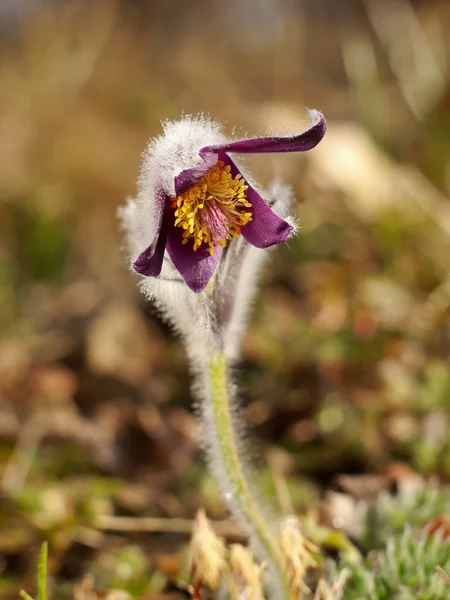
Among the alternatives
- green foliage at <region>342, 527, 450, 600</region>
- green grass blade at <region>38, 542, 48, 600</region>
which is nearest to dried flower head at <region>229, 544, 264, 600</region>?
green foliage at <region>342, 527, 450, 600</region>

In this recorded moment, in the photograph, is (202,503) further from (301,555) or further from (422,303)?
(422,303)

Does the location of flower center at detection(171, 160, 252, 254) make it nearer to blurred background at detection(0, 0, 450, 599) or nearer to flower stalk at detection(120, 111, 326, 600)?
flower stalk at detection(120, 111, 326, 600)

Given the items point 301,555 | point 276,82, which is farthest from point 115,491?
point 276,82

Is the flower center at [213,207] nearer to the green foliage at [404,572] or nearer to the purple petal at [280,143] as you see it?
the purple petal at [280,143]

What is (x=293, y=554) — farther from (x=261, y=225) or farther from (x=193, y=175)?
(x=193, y=175)

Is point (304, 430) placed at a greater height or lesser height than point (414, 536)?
lesser

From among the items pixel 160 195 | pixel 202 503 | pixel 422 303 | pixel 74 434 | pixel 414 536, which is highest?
pixel 160 195

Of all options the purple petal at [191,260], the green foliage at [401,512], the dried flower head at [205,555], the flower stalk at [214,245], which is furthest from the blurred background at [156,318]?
the dried flower head at [205,555]
